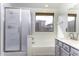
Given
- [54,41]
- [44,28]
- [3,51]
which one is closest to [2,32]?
[3,51]

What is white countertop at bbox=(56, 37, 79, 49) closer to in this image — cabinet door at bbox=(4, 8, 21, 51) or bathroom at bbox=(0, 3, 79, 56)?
bathroom at bbox=(0, 3, 79, 56)

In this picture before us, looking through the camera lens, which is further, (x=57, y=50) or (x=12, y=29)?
(x=57, y=50)

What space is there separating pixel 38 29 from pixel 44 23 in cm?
13

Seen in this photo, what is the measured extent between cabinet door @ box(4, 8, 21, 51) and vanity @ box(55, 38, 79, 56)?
1.90 feet

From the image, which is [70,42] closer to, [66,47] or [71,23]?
[66,47]

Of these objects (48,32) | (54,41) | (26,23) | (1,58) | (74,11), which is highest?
(74,11)

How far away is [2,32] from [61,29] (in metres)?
0.86

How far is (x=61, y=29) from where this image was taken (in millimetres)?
1862

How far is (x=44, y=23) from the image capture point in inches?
72.6

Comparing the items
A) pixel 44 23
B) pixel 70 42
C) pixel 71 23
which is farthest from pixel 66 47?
pixel 44 23

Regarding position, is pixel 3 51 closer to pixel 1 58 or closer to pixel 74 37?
pixel 1 58

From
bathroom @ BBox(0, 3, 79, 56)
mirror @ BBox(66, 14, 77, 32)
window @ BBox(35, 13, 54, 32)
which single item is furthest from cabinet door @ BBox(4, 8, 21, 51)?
mirror @ BBox(66, 14, 77, 32)

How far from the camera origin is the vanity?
69.1 inches

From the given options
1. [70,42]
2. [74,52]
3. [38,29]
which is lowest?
[74,52]
